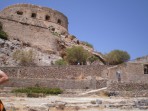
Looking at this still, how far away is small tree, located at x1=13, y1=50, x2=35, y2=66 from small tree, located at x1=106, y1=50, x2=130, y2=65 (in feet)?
39.6

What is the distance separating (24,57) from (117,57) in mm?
13826

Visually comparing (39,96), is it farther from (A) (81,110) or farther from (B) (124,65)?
(B) (124,65)

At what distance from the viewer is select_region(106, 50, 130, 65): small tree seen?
138 feet

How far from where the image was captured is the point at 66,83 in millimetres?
26562

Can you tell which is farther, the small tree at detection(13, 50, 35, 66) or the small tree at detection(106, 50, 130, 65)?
the small tree at detection(106, 50, 130, 65)

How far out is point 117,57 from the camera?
4184cm

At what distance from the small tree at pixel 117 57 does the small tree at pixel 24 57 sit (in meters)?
12.1

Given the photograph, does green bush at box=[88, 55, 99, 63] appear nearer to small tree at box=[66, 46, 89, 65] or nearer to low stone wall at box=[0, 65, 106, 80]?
small tree at box=[66, 46, 89, 65]

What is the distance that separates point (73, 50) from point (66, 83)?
1399 cm

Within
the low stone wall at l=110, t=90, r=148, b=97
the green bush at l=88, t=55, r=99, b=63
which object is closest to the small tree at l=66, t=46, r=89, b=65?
the green bush at l=88, t=55, r=99, b=63

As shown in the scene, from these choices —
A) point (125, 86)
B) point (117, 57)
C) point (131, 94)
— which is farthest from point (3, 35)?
point (131, 94)

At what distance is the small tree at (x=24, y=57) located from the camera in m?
35.4

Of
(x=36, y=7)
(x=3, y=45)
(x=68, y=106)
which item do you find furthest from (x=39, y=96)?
(x=36, y=7)

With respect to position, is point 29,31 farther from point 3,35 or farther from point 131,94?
point 131,94
